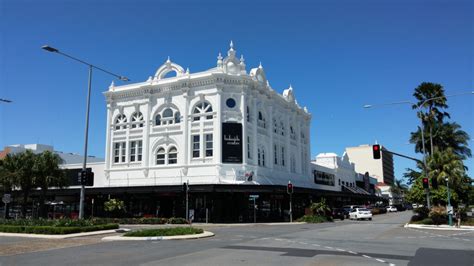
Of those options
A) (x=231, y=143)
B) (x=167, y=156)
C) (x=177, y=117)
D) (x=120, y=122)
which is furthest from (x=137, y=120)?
(x=231, y=143)

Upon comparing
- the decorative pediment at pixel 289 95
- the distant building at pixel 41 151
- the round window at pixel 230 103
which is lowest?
the distant building at pixel 41 151

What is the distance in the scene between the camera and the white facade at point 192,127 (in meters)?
44.6

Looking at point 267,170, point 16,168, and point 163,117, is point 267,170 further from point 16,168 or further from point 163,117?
point 16,168

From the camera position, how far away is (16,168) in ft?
132

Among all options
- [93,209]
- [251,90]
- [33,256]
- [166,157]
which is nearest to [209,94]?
[251,90]

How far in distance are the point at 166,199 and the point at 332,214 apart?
62.5ft

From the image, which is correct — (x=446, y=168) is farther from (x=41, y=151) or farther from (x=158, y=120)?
(x=41, y=151)

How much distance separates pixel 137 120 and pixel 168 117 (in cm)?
416

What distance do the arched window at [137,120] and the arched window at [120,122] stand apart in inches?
44.9

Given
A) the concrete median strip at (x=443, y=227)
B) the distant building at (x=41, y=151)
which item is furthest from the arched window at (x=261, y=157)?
the distant building at (x=41, y=151)

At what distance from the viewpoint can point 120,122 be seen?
5069 centimetres

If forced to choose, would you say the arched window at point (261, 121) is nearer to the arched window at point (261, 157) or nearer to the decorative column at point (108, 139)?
the arched window at point (261, 157)

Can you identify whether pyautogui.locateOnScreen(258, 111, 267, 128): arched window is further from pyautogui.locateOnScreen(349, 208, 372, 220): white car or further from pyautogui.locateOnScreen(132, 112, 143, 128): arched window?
pyautogui.locateOnScreen(349, 208, 372, 220): white car

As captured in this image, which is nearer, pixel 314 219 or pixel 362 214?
pixel 314 219
